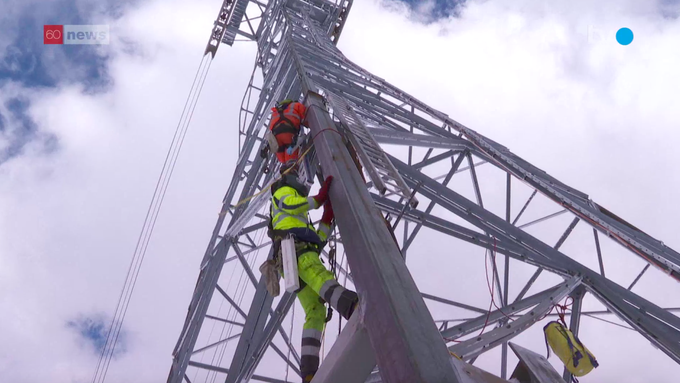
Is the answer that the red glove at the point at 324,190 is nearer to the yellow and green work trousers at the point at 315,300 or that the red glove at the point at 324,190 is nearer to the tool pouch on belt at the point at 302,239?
the tool pouch on belt at the point at 302,239

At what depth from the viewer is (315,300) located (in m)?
5.11

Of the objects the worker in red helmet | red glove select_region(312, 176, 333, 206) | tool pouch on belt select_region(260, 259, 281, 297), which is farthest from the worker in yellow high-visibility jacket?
the worker in red helmet

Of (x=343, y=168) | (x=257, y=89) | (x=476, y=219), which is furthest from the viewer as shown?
(x=257, y=89)

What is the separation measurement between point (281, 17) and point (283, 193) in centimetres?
1052

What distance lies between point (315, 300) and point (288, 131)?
2878 millimetres

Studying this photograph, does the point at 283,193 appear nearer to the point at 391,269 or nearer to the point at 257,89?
the point at 391,269

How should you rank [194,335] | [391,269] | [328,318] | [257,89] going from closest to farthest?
[391,269]
[328,318]
[194,335]
[257,89]

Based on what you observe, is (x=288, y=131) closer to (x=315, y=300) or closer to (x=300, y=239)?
(x=300, y=239)

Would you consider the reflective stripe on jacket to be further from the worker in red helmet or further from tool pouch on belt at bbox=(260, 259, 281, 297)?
the worker in red helmet

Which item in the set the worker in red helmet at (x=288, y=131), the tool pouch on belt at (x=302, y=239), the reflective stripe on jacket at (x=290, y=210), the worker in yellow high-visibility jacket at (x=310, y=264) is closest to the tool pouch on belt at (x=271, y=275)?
the tool pouch on belt at (x=302, y=239)

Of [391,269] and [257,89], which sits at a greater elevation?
[257,89]

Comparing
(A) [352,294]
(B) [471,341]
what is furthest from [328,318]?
(B) [471,341]

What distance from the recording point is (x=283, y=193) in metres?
5.43

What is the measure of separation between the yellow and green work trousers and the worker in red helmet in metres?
2.53
